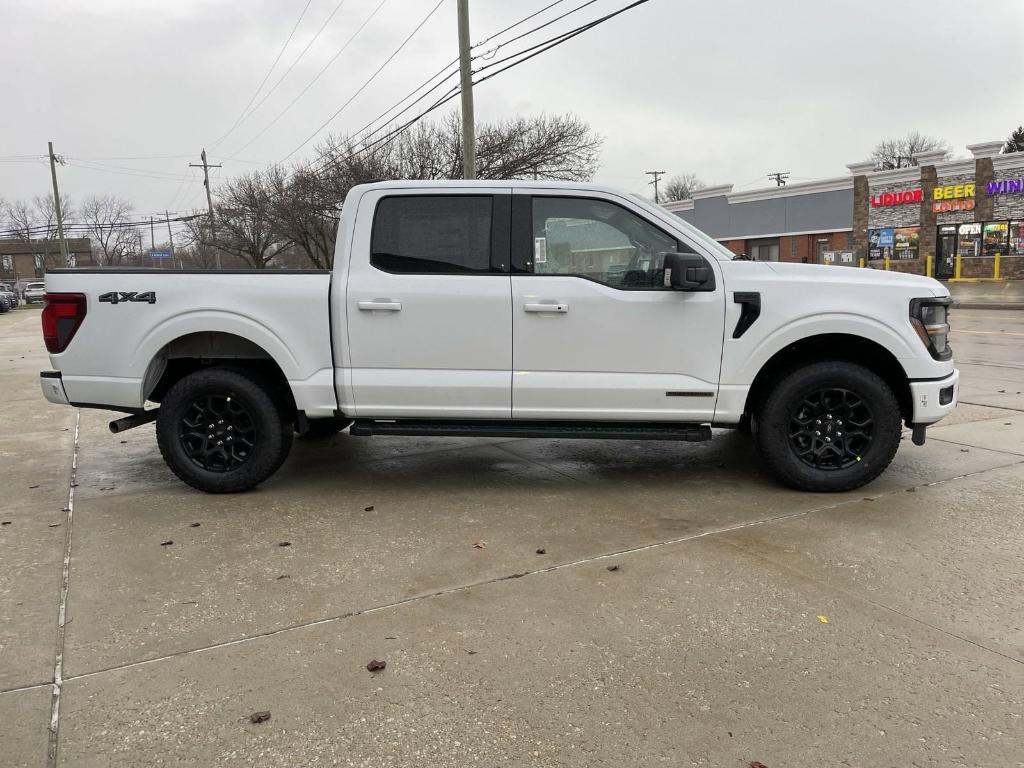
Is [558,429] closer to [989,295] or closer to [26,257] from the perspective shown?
[989,295]

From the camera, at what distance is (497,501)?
4953 mm

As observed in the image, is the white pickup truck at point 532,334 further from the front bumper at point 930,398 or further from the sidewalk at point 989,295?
the sidewalk at point 989,295

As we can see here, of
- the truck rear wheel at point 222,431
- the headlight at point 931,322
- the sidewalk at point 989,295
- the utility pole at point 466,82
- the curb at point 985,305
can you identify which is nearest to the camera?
the headlight at point 931,322

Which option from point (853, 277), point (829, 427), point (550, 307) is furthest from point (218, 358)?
point (853, 277)

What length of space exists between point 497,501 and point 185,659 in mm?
2287

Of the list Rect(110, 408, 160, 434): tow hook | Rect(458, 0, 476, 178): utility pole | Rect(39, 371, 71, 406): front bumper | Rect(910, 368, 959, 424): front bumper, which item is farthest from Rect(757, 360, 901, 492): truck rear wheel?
Rect(458, 0, 476, 178): utility pole

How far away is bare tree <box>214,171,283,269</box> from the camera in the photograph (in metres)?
39.1

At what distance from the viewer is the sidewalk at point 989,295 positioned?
25562 millimetres

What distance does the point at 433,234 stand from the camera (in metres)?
4.93

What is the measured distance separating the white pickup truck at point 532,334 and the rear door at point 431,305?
0.04ft

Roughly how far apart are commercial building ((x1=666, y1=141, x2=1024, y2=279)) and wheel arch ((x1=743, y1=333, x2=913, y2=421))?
81.2ft

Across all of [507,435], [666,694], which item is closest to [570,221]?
[507,435]

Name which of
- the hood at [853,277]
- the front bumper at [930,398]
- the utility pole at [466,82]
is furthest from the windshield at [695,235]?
the utility pole at [466,82]

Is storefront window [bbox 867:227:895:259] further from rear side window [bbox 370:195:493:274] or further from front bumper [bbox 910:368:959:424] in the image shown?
rear side window [bbox 370:195:493:274]
